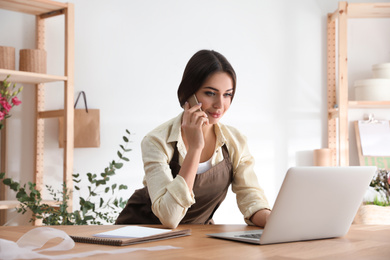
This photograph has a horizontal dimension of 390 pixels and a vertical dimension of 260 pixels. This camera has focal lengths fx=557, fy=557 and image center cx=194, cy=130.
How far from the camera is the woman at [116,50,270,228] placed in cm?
190

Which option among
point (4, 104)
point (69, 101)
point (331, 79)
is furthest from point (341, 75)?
point (4, 104)

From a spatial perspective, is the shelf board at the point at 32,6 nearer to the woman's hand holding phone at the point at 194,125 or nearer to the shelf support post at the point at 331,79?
the woman's hand holding phone at the point at 194,125

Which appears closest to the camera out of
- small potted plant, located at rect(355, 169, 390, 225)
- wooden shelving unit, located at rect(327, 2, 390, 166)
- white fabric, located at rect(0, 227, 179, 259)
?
white fabric, located at rect(0, 227, 179, 259)

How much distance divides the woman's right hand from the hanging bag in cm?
137

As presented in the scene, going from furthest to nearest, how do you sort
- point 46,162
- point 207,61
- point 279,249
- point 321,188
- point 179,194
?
point 46,162
point 207,61
point 179,194
point 321,188
point 279,249

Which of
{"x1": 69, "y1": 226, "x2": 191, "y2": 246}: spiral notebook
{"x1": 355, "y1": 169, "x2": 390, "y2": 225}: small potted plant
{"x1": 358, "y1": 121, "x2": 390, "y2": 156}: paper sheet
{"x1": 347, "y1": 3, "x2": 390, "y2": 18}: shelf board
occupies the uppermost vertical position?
{"x1": 347, "y1": 3, "x2": 390, "y2": 18}: shelf board

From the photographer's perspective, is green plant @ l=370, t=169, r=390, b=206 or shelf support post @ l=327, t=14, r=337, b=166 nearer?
green plant @ l=370, t=169, r=390, b=206

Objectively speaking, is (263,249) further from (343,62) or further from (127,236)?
(343,62)

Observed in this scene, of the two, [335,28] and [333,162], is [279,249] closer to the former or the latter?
[333,162]

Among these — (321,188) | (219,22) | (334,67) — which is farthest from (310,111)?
(321,188)

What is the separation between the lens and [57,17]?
338 centimetres

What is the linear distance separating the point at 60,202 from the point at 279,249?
2.00 meters

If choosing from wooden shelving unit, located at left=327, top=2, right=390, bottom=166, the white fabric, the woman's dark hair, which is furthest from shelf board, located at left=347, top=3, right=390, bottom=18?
the white fabric

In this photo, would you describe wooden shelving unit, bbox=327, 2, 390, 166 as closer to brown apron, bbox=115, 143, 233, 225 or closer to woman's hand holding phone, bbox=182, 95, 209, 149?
brown apron, bbox=115, 143, 233, 225
